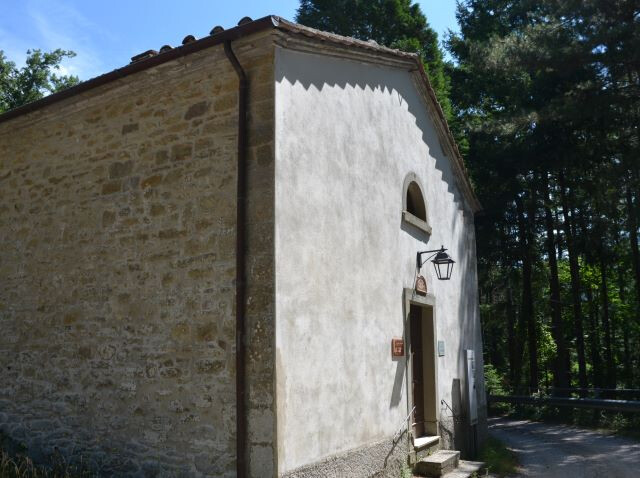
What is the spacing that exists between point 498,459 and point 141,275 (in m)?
6.47

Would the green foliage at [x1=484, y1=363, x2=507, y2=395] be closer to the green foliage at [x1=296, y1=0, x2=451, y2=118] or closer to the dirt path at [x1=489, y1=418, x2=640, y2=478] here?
the dirt path at [x1=489, y1=418, x2=640, y2=478]

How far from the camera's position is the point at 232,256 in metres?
5.64

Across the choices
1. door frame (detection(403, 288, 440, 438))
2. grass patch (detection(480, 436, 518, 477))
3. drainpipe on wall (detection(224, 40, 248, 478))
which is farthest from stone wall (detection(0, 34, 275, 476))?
grass patch (detection(480, 436, 518, 477))

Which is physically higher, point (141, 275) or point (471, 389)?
point (141, 275)

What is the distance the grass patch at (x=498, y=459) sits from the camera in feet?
29.1

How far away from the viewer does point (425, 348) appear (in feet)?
29.1

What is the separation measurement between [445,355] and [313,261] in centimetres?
430

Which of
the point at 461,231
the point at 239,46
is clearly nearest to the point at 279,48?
the point at 239,46

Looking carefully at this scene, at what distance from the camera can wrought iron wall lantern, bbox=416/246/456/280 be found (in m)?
8.45

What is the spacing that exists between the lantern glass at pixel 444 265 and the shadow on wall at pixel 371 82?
177cm

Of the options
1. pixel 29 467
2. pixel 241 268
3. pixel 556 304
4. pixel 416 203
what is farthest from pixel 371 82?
pixel 556 304

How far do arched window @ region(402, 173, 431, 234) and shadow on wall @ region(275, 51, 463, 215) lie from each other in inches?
39.7

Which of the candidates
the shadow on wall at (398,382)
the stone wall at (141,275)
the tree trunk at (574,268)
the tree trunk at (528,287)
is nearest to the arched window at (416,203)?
the shadow on wall at (398,382)

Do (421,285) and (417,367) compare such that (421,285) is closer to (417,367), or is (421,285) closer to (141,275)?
(417,367)
